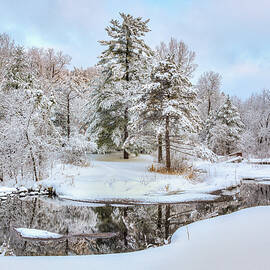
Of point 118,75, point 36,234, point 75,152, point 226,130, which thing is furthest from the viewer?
point 226,130

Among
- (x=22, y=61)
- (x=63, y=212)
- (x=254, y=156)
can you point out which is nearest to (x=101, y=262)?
(x=63, y=212)

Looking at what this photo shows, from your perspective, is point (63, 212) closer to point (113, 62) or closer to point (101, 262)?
point (101, 262)

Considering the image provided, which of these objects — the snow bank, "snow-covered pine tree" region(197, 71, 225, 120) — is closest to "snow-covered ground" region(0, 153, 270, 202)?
the snow bank

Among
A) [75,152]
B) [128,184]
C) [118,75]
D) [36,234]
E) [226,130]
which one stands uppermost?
[118,75]

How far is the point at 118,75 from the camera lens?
45.5 ft

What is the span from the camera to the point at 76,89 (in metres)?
15.2

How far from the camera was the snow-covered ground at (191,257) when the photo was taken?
3.53m

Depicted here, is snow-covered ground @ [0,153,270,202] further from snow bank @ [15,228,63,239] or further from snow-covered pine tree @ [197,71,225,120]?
snow-covered pine tree @ [197,71,225,120]

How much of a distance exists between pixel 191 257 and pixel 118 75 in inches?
461

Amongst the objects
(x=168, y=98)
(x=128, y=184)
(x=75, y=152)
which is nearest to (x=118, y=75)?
(x=168, y=98)

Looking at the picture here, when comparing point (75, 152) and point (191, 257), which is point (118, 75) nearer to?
point (75, 152)

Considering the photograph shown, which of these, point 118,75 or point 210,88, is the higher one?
point 210,88

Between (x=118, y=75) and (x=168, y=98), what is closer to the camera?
(x=168, y=98)

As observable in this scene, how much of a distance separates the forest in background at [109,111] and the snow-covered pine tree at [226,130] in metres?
0.14
